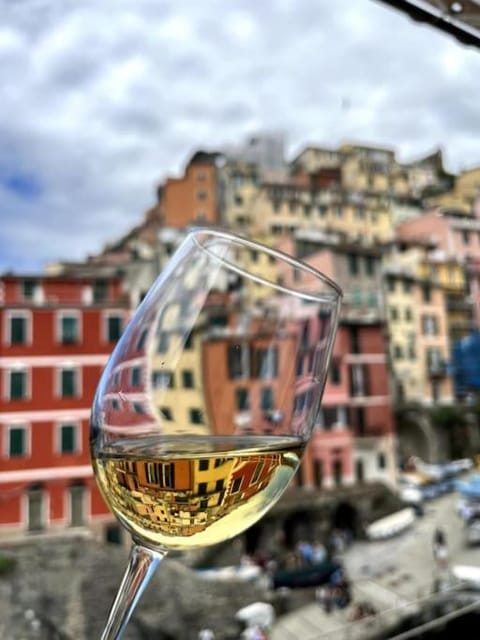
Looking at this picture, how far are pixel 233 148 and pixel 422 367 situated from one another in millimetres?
1335

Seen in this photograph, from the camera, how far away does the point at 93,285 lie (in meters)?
2.12

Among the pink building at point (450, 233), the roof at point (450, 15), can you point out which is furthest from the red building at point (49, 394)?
the roof at point (450, 15)

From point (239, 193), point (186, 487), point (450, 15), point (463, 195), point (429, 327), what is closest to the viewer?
point (186, 487)

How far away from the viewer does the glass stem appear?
0.13 meters

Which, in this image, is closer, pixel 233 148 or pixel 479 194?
pixel 479 194

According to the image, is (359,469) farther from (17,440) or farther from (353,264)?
(17,440)

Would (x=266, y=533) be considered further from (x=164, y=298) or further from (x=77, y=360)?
(x=164, y=298)

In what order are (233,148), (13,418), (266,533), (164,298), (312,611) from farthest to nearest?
(233,148) < (266,533) < (312,611) < (13,418) < (164,298)

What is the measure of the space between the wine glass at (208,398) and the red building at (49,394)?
5.77 ft

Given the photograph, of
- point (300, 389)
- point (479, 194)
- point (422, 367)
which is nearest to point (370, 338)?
point (422, 367)

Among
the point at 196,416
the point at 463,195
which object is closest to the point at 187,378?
the point at 196,416

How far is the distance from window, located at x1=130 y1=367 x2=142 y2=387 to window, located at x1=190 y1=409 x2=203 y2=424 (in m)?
0.03

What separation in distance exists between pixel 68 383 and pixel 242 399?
6.22 ft

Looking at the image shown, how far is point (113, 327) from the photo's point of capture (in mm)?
1996
